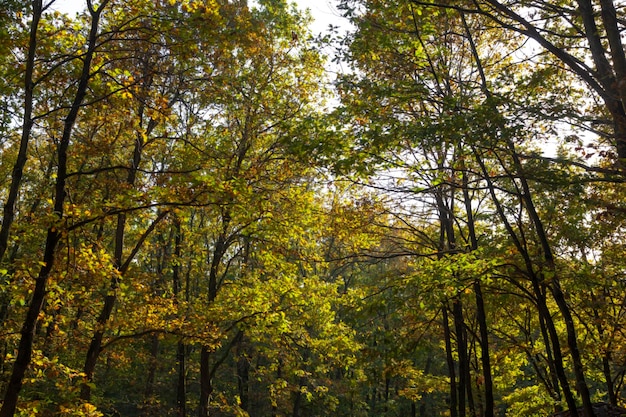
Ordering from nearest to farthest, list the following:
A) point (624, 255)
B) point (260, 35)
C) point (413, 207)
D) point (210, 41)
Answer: point (210, 41)
point (624, 255)
point (260, 35)
point (413, 207)

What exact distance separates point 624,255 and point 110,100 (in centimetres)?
992

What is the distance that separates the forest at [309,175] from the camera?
5922 mm

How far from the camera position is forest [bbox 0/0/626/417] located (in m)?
5.92

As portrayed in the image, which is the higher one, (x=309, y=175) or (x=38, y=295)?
(x=309, y=175)

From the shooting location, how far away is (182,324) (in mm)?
9719

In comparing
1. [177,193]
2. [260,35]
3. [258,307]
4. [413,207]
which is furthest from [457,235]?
[177,193]

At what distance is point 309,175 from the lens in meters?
13.5

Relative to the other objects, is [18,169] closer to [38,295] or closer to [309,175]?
[38,295]

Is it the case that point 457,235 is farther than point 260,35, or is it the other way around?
point 457,235

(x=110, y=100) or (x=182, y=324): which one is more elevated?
(x=110, y=100)

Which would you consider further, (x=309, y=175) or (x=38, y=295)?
(x=309, y=175)

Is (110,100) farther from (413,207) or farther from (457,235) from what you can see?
(457,235)

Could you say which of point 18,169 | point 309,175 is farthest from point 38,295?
point 309,175

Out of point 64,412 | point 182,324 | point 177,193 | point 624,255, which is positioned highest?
point 177,193
